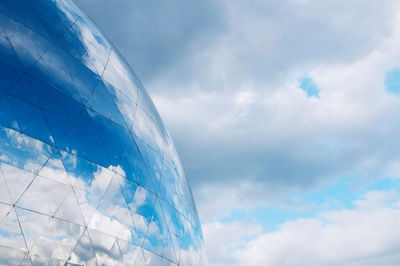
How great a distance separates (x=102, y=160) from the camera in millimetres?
9586

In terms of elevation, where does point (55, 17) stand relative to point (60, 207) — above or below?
above

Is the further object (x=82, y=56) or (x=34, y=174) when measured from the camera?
(x=82, y=56)

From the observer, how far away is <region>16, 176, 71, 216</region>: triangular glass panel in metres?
7.32

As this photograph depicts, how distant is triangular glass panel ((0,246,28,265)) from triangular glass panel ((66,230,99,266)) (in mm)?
1030

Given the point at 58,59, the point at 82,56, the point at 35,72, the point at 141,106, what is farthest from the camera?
the point at 141,106

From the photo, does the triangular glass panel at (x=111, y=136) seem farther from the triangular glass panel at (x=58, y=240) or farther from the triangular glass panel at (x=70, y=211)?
the triangular glass panel at (x=58, y=240)

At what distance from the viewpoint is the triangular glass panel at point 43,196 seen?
24.0 ft

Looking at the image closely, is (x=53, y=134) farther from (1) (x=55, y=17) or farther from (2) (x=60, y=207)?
(1) (x=55, y=17)

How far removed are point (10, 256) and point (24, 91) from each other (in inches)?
151

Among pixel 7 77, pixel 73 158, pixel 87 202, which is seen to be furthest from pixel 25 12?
pixel 87 202

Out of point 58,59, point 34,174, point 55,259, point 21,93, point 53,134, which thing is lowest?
point 55,259

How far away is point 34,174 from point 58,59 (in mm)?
4050

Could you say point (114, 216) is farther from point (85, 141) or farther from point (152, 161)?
point (152, 161)

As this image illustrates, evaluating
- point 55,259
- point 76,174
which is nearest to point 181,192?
point 76,174
